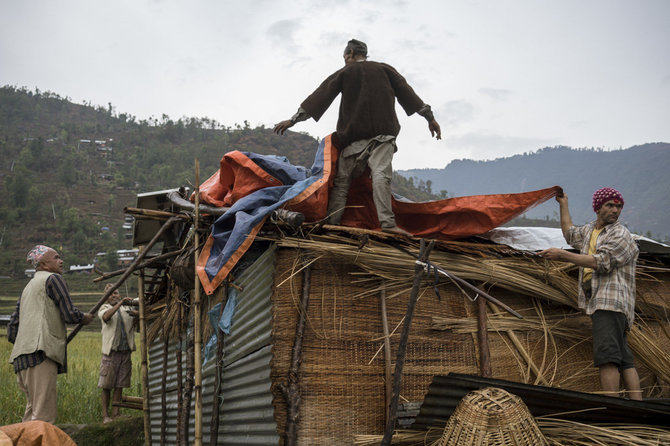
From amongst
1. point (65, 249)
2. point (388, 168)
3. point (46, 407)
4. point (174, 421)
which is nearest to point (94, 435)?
point (174, 421)

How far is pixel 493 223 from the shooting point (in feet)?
14.1

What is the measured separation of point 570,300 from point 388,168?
181cm

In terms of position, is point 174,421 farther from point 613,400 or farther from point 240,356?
point 613,400

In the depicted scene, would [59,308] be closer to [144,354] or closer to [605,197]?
[144,354]

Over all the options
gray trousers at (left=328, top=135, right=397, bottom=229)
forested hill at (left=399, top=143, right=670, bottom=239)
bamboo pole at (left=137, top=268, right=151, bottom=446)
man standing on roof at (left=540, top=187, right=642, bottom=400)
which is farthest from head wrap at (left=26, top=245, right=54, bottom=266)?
forested hill at (left=399, top=143, right=670, bottom=239)

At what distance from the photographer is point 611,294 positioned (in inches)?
146

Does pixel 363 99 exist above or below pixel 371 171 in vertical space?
above

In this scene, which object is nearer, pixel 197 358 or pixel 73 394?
pixel 197 358

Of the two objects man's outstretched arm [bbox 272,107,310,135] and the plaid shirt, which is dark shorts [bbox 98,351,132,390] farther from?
the plaid shirt

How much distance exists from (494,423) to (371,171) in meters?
2.31

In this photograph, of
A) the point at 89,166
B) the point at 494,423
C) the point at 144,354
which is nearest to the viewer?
the point at 494,423

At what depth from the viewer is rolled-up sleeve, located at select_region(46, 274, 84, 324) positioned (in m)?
4.71

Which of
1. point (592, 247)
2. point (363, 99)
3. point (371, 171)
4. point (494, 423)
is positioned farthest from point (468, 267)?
point (494, 423)

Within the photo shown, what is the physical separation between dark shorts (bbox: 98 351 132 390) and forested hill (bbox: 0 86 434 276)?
126 ft
